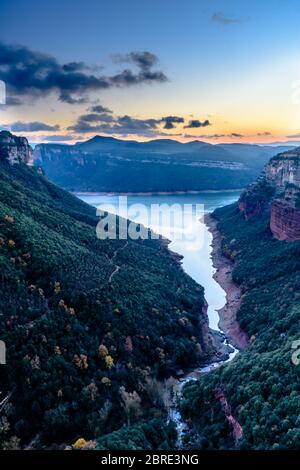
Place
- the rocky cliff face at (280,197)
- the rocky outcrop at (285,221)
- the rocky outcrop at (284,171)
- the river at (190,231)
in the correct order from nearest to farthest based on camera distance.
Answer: the river at (190,231), the rocky outcrop at (285,221), the rocky cliff face at (280,197), the rocky outcrop at (284,171)

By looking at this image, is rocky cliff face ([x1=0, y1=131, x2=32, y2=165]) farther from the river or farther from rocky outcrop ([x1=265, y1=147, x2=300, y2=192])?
rocky outcrop ([x1=265, y1=147, x2=300, y2=192])

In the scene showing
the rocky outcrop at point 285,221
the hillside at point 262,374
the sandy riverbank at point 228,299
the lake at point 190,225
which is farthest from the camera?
the lake at point 190,225

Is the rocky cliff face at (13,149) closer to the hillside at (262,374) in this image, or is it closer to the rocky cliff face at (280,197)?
the hillside at (262,374)

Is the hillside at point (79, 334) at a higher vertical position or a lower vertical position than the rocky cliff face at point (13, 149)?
lower

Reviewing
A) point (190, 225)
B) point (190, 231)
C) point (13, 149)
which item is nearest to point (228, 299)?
point (190, 231)

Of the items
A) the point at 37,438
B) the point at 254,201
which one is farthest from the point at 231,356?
the point at 254,201

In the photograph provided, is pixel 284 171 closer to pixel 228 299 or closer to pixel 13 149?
pixel 228 299

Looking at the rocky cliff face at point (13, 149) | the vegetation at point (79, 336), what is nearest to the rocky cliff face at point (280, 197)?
the vegetation at point (79, 336)

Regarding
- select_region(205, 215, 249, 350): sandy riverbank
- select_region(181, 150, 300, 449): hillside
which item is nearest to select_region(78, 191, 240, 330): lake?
select_region(205, 215, 249, 350): sandy riverbank
